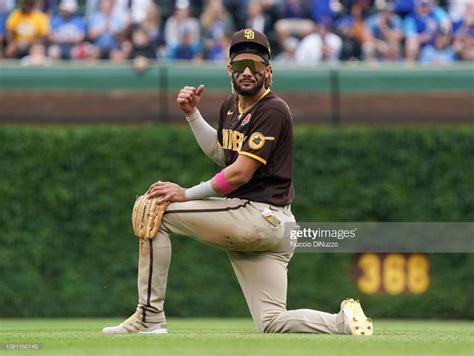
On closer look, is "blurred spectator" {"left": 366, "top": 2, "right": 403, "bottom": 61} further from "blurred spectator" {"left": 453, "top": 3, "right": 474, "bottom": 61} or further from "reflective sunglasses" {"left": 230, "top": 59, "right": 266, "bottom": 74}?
"reflective sunglasses" {"left": 230, "top": 59, "right": 266, "bottom": 74}

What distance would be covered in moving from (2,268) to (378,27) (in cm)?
645

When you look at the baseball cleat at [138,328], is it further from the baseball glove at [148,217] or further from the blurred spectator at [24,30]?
the blurred spectator at [24,30]

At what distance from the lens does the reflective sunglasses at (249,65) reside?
7961 millimetres

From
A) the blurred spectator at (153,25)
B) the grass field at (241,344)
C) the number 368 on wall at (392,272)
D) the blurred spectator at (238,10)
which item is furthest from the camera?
the blurred spectator at (238,10)

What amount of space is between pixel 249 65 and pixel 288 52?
25.6ft

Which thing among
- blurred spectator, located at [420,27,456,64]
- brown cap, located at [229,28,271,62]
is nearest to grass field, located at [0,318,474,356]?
brown cap, located at [229,28,271,62]

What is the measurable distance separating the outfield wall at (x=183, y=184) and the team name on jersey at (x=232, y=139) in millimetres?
5650

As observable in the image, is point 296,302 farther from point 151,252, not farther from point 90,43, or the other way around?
point 151,252

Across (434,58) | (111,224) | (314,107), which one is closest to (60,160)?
(111,224)

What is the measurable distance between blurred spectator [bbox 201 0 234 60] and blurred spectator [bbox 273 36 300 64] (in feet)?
2.67

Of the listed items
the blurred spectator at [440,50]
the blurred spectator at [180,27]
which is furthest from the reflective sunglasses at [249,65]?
the blurred spectator at [440,50]

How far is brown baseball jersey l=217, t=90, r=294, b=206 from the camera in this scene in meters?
7.81

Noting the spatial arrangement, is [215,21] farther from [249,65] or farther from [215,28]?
[249,65]

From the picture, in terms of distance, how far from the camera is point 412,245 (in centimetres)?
1384
